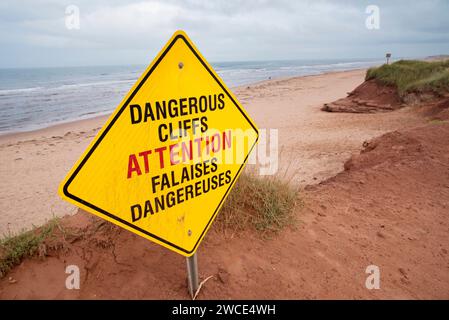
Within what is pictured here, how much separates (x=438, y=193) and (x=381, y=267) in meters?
1.83

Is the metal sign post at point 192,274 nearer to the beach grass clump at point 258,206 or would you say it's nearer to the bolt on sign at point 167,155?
the bolt on sign at point 167,155

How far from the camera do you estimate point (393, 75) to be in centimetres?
1498

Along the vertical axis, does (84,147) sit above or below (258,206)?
below

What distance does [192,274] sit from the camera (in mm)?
2025

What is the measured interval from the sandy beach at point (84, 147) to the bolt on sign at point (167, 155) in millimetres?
1784

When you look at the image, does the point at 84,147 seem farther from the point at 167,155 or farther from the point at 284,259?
the point at 167,155

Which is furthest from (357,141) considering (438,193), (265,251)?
(265,251)

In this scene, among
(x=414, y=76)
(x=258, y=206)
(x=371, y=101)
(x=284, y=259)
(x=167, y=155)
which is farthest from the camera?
(x=414, y=76)

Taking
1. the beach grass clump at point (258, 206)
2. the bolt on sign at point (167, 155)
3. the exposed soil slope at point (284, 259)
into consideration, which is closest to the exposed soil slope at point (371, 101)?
the exposed soil slope at point (284, 259)

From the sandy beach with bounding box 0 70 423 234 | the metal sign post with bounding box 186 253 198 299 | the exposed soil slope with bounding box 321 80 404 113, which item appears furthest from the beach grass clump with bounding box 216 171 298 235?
the exposed soil slope with bounding box 321 80 404 113

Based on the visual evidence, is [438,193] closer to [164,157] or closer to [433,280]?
[433,280]

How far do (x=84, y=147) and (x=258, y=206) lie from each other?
848 centimetres

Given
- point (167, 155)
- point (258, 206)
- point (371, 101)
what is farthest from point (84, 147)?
point (371, 101)

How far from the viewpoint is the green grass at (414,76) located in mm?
12422
